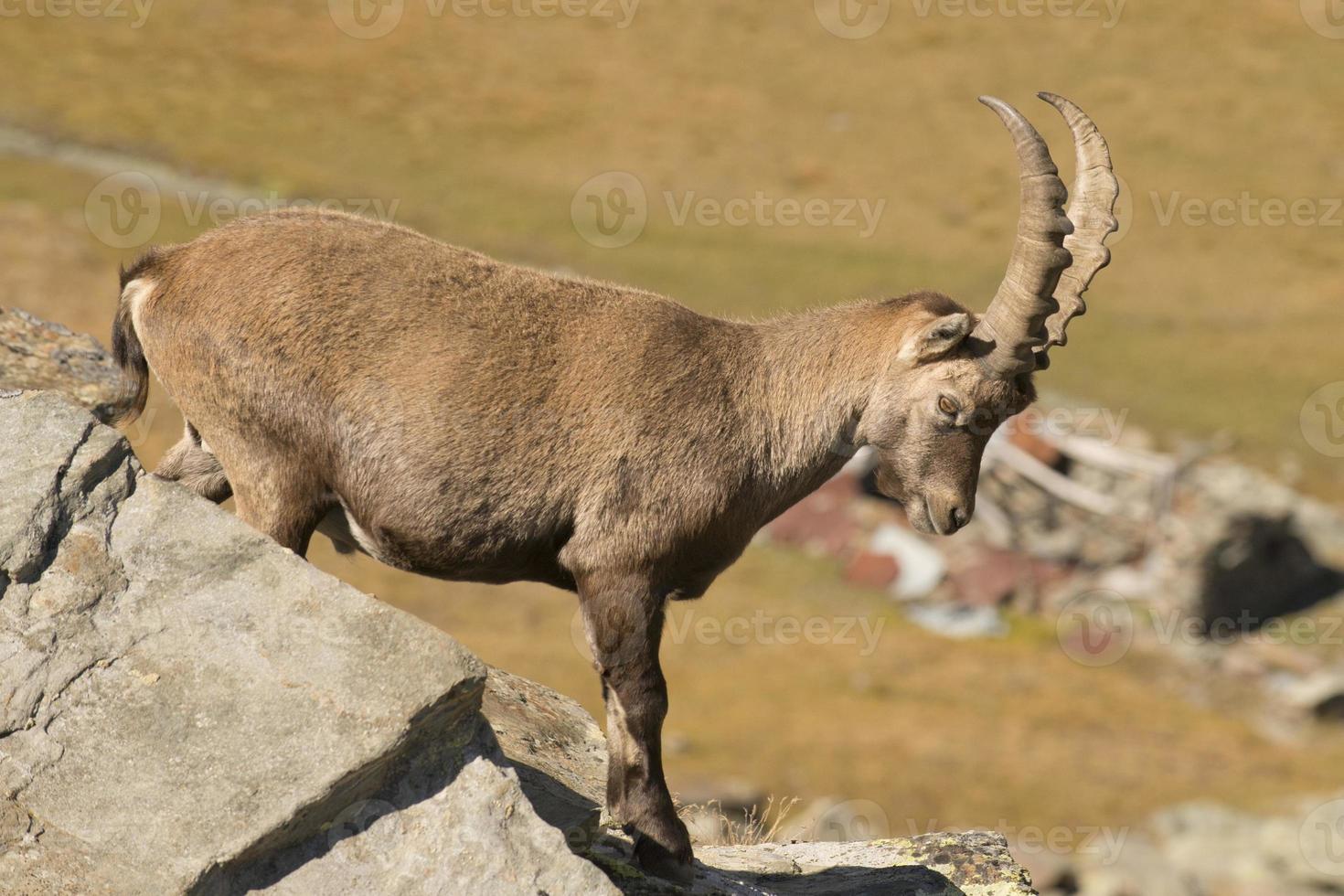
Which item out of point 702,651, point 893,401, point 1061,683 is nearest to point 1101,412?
point 1061,683

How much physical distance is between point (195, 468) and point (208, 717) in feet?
8.25

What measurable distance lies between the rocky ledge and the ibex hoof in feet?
4.53

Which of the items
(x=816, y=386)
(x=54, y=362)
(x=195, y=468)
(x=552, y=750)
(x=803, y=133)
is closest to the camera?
(x=195, y=468)

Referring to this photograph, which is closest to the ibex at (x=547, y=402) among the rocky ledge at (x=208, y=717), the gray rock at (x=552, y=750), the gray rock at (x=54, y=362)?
the gray rock at (x=552, y=750)

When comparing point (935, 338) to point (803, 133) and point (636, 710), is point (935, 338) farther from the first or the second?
point (803, 133)

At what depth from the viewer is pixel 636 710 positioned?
9.48m

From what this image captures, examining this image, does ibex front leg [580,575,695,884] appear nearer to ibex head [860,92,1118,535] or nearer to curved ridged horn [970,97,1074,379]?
ibex head [860,92,1118,535]

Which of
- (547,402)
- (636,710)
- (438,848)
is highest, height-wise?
(547,402)

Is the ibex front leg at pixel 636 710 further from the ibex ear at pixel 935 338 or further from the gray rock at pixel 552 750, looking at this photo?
the ibex ear at pixel 935 338

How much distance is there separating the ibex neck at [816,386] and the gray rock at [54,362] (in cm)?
511

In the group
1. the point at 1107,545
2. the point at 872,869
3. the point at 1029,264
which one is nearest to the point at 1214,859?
the point at 1107,545

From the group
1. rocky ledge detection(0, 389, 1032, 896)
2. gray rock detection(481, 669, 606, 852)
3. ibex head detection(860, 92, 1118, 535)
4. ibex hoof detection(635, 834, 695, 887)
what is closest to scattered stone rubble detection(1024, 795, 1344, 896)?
gray rock detection(481, 669, 606, 852)

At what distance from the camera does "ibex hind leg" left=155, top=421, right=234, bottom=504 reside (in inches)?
396

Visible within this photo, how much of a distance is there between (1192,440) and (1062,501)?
4.83 meters
